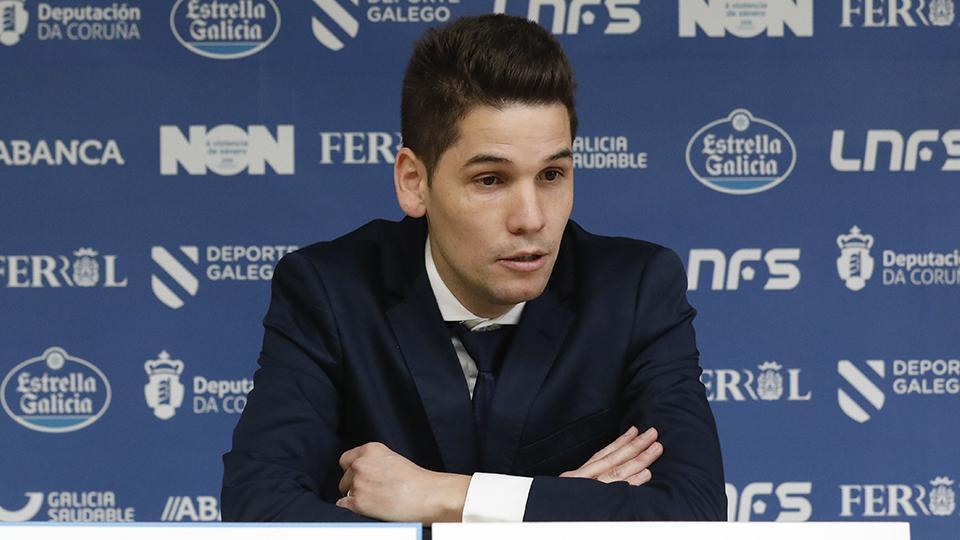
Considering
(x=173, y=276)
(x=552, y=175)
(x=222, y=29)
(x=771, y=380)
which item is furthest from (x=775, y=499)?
(x=222, y=29)

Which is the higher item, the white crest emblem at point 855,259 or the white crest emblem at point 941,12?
the white crest emblem at point 941,12

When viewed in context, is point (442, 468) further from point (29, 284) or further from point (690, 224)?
point (29, 284)

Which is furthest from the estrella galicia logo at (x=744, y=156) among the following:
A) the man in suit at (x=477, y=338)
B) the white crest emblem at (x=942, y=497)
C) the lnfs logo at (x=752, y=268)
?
the man in suit at (x=477, y=338)

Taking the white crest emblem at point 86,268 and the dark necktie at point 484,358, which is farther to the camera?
the white crest emblem at point 86,268

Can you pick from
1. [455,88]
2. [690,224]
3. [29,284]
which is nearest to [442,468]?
[455,88]

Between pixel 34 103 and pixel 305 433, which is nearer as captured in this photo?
pixel 305 433

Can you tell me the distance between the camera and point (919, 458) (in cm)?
336

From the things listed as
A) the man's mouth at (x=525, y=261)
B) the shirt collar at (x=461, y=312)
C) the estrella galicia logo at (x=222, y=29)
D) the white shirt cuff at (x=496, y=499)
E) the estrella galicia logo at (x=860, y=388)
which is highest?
Result: the estrella galicia logo at (x=222, y=29)

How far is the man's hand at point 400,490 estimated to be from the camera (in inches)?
61.1

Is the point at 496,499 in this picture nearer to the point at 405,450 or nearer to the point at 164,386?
the point at 405,450

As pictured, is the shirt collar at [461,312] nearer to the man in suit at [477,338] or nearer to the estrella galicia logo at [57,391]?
the man in suit at [477,338]

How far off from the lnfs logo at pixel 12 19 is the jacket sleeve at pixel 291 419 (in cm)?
184

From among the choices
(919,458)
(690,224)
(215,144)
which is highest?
(215,144)

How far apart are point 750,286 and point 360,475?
2.00 meters
